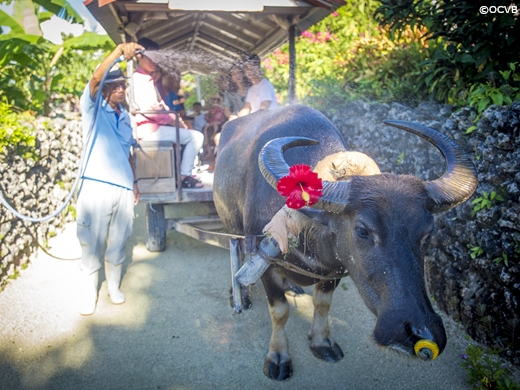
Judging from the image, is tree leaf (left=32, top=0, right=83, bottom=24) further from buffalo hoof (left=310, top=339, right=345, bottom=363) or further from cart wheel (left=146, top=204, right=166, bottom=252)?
buffalo hoof (left=310, top=339, right=345, bottom=363)

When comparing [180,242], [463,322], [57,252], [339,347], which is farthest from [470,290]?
[57,252]

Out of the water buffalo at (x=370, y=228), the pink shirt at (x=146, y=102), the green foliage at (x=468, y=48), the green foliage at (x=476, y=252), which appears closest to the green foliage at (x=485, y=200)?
the green foliage at (x=476, y=252)

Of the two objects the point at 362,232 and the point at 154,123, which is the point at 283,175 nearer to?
the point at 362,232

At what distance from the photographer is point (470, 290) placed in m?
3.37

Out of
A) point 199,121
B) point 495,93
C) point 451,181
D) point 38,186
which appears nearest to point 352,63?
point 199,121

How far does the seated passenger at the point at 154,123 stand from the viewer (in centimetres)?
481

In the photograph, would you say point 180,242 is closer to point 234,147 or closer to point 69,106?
point 234,147

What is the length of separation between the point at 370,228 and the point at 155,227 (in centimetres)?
370

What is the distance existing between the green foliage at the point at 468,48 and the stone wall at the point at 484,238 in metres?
0.35

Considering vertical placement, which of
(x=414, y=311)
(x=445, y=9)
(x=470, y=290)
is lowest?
(x=470, y=290)

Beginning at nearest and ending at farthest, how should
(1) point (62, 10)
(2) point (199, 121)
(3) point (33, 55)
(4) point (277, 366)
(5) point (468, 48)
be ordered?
(4) point (277, 366)
(5) point (468, 48)
(2) point (199, 121)
(1) point (62, 10)
(3) point (33, 55)

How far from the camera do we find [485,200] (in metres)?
3.22

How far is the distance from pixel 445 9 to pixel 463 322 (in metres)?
2.98

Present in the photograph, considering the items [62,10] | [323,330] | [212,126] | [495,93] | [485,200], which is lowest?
[323,330]
